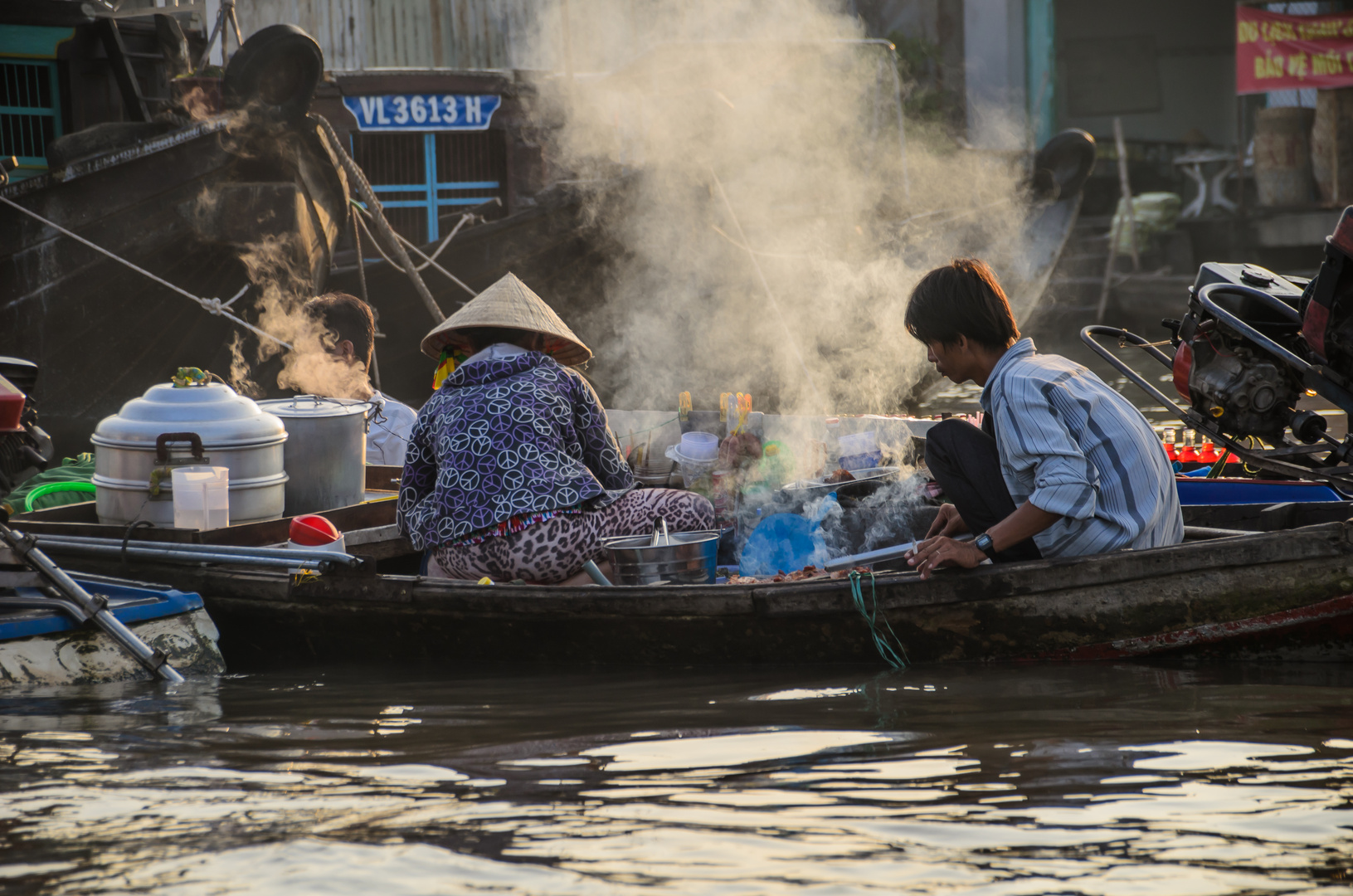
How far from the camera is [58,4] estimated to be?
10.5 meters


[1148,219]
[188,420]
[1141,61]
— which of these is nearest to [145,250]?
[188,420]

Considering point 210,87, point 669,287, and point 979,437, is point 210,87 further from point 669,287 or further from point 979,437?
point 979,437

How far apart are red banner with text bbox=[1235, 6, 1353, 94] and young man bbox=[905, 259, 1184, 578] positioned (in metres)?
14.4

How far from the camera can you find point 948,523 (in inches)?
154

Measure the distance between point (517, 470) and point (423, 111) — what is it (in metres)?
10.0

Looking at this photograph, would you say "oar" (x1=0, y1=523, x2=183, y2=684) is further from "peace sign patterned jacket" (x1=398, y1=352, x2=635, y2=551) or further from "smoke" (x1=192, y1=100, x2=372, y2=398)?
"smoke" (x1=192, y1=100, x2=372, y2=398)

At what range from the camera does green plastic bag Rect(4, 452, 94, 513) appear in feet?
18.8

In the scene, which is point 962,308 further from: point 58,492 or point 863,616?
point 58,492

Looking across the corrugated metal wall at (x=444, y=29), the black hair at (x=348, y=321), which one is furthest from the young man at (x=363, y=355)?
the corrugated metal wall at (x=444, y=29)

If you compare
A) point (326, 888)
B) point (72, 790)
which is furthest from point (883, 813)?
point (72, 790)

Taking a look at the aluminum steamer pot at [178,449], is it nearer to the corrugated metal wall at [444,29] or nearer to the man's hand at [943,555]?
the man's hand at [943,555]

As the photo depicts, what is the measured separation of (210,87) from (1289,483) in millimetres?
8756

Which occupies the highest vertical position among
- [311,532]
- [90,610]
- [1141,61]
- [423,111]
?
[1141,61]

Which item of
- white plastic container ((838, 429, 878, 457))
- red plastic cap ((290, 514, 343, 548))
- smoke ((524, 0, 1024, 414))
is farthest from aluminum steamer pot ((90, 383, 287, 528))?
smoke ((524, 0, 1024, 414))
